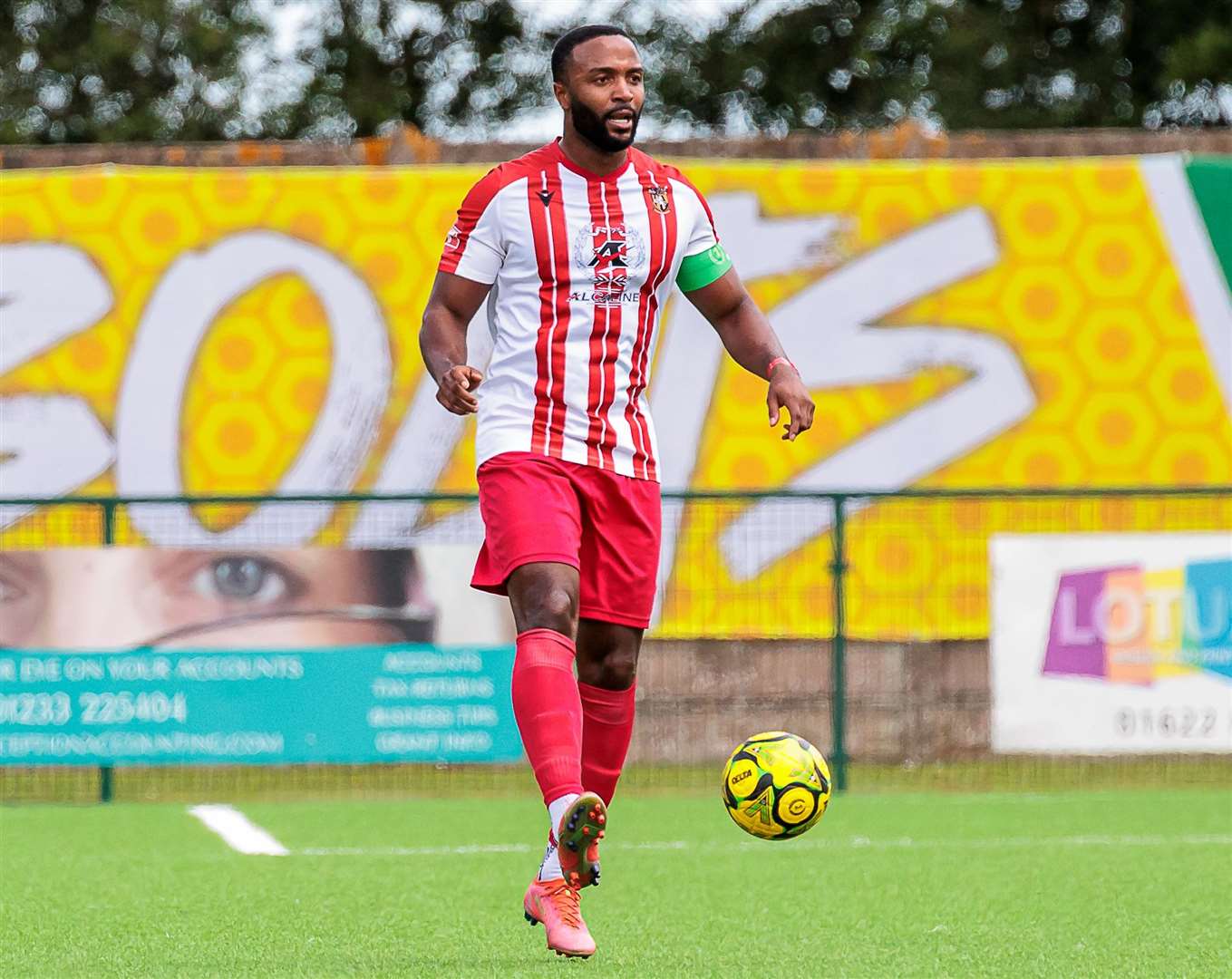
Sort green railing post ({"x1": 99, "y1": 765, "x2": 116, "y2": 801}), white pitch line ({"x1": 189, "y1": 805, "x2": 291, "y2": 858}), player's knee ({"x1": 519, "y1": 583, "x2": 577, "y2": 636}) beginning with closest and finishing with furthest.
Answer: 1. player's knee ({"x1": 519, "y1": 583, "x2": 577, "y2": 636})
2. white pitch line ({"x1": 189, "y1": 805, "x2": 291, "y2": 858})
3. green railing post ({"x1": 99, "y1": 765, "x2": 116, "y2": 801})

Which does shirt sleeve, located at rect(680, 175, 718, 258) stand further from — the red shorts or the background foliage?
the background foliage

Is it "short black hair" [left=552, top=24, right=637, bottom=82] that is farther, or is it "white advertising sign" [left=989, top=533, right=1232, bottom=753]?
"white advertising sign" [left=989, top=533, right=1232, bottom=753]

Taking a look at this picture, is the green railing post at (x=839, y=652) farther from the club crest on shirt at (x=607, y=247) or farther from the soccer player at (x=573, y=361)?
the club crest on shirt at (x=607, y=247)

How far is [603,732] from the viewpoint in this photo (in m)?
6.66

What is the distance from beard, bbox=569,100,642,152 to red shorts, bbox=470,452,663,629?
0.86 metres

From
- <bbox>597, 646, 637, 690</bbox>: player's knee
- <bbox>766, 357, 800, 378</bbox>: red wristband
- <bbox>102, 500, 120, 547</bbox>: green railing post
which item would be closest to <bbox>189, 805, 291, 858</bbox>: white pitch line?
<bbox>102, 500, 120, 547</bbox>: green railing post

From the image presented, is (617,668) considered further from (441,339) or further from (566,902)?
(441,339)

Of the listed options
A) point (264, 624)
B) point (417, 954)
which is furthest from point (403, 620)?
point (417, 954)

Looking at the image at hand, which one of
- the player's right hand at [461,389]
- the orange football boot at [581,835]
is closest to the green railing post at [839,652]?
the player's right hand at [461,389]

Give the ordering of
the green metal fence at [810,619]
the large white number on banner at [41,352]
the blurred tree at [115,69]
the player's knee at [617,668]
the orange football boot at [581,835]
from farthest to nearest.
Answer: the blurred tree at [115,69] → the large white number on banner at [41,352] → the green metal fence at [810,619] → the player's knee at [617,668] → the orange football boot at [581,835]

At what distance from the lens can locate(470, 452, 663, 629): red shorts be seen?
616 centimetres

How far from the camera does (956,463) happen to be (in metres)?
14.5

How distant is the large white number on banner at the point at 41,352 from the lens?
14289mm

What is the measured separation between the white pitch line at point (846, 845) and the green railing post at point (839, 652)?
2.44 meters
